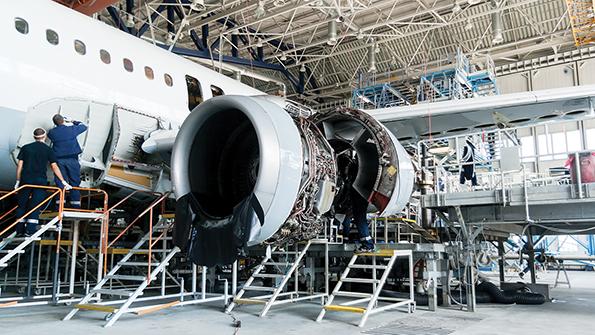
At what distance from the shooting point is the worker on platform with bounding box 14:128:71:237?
686 centimetres

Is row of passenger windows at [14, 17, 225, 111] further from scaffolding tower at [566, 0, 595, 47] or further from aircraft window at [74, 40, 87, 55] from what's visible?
scaffolding tower at [566, 0, 595, 47]

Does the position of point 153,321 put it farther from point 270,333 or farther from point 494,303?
point 494,303

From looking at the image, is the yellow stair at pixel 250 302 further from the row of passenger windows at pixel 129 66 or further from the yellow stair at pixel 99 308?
the row of passenger windows at pixel 129 66

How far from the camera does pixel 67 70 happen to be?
7.39m

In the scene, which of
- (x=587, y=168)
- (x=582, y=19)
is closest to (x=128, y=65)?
(x=587, y=168)

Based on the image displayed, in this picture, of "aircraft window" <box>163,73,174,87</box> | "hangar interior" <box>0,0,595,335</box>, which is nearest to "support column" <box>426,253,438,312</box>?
"hangar interior" <box>0,0,595,335</box>

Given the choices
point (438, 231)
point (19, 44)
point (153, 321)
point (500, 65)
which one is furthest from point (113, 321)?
point (500, 65)

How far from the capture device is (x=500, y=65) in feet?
95.0

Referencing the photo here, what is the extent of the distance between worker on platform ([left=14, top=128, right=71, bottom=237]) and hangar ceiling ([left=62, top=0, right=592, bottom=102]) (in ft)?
43.2

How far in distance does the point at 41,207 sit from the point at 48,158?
815 mm

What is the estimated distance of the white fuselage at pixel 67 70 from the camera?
6.77 m

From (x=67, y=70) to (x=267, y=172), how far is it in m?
4.75

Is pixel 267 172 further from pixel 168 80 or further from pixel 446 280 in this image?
pixel 446 280

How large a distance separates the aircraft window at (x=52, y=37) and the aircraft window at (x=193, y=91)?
9.91 feet
